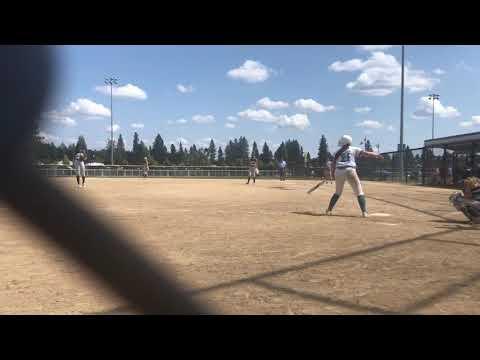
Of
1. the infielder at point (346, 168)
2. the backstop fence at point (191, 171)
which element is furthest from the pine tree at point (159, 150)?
the infielder at point (346, 168)

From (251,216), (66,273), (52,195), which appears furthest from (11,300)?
(251,216)

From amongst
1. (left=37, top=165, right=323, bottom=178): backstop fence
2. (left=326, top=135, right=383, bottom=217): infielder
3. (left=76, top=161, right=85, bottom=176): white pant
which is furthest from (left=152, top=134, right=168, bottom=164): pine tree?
(left=326, top=135, right=383, bottom=217): infielder

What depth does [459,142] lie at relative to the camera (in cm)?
2206

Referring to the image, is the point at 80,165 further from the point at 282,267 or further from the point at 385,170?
the point at 385,170

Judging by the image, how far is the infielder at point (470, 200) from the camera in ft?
24.4

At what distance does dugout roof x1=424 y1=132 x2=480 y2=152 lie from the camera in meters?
20.6

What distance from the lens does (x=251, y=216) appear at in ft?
28.1

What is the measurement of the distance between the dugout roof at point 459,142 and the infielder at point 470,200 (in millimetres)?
14942

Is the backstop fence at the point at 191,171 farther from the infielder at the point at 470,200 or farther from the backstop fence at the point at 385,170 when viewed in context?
the infielder at the point at 470,200

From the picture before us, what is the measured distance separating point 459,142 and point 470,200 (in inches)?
653

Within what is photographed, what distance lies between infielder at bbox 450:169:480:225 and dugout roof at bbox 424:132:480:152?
14942mm

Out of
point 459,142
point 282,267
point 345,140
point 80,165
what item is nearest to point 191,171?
point 80,165
